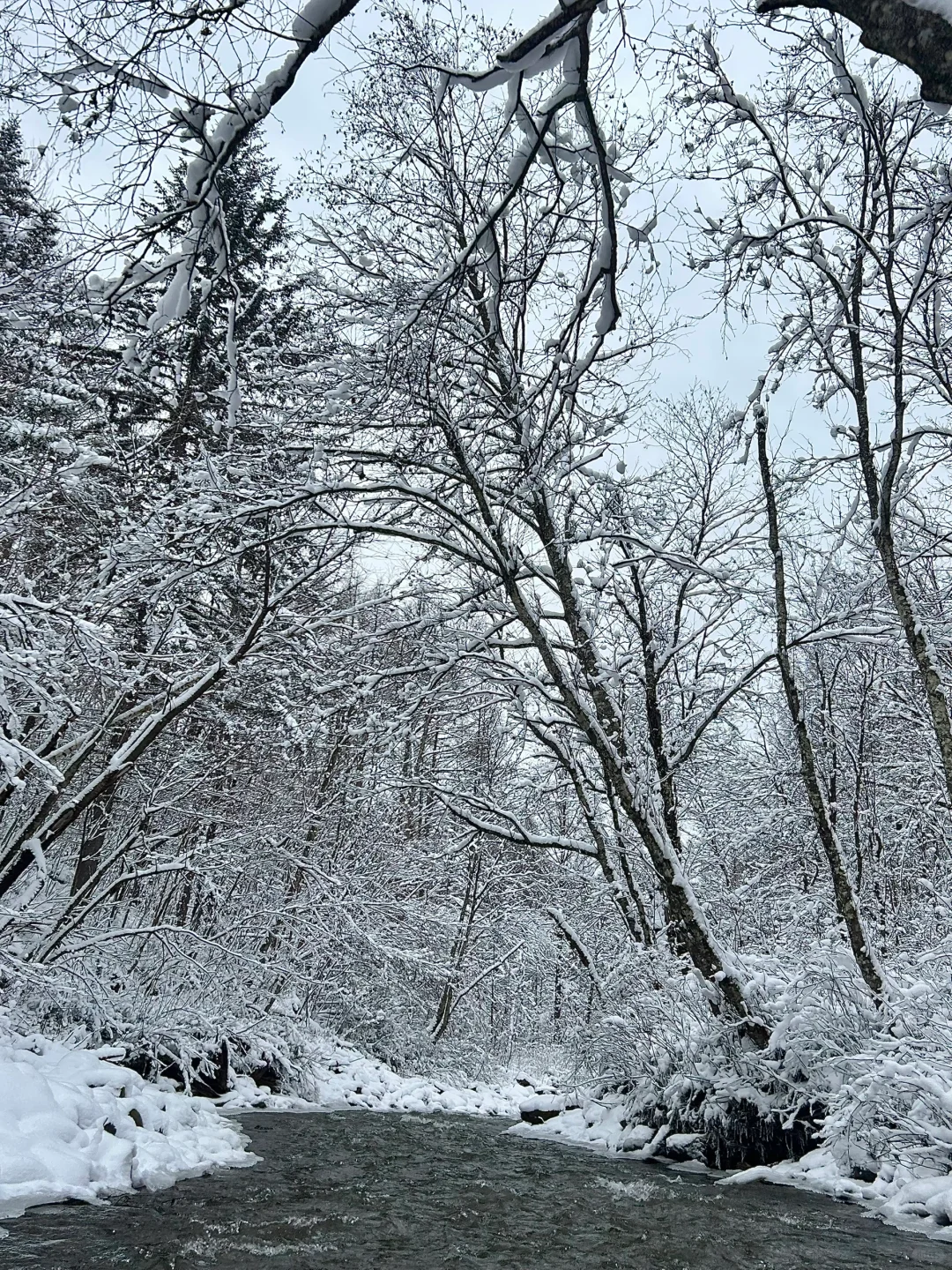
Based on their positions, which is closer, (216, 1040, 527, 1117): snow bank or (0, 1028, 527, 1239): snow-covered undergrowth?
(0, 1028, 527, 1239): snow-covered undergrowth

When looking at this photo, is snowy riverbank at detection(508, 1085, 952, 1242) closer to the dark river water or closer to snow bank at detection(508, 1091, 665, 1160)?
snow bank at detection(508, 1091, 665, 1160)

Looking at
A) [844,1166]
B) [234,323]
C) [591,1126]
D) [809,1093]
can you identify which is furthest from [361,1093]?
[234,323]

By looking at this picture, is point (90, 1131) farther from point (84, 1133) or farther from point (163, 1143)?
point (163, 1143)

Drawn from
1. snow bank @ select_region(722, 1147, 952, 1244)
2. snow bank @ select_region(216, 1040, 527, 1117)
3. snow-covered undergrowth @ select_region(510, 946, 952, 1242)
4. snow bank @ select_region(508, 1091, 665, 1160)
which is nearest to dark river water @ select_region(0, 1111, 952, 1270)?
snow bank @ select_region(722, 1147, 952, 1244)

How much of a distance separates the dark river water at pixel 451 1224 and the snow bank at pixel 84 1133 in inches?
8.9

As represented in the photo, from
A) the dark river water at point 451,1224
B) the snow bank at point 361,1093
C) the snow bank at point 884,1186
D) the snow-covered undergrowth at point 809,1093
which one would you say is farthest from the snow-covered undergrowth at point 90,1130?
the snow bank at point 884,1186

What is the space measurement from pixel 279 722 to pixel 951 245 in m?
10.5

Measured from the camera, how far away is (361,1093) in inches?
603

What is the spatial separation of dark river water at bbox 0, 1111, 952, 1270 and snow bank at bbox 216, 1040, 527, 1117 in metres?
4.43

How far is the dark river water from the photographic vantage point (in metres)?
4.76

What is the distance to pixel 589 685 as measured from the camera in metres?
9.70

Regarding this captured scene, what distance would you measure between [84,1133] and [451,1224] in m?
2.76

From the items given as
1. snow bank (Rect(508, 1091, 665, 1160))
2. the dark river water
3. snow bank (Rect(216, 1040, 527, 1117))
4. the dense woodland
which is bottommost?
snow bank (Rect(216, 1040, 527, 1117))

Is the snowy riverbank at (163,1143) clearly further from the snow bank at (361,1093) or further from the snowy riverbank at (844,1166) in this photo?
the snow bank at (361,1093)
